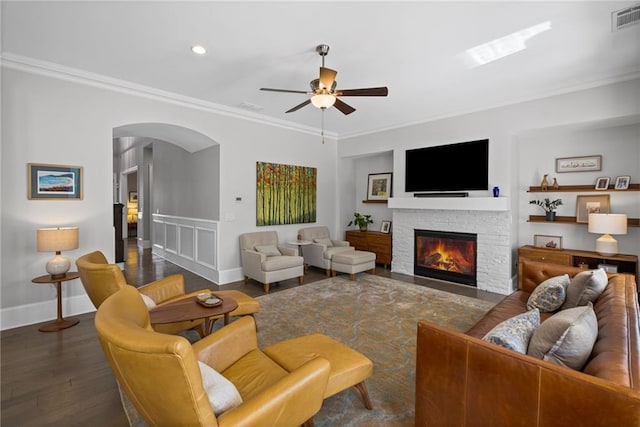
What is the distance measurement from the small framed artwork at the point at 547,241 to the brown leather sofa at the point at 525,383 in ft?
10.7

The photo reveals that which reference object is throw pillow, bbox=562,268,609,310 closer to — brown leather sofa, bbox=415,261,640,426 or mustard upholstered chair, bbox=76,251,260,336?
brown leather sofa, bbox=415,261,640,426

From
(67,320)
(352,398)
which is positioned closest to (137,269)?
(67,320)

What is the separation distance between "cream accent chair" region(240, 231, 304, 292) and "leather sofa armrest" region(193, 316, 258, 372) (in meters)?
2.65

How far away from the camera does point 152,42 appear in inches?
118

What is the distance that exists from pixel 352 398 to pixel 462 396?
36.3 inches

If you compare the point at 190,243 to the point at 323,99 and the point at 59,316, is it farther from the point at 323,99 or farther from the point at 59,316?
the point at 323,99

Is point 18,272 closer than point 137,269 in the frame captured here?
Yes

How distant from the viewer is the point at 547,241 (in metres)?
4.77

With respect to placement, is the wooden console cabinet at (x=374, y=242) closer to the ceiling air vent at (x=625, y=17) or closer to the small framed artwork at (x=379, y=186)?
the small framed artwork at (x=379, y=186)

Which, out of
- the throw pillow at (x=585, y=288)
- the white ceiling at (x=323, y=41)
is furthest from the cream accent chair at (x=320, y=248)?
the throw pillow at (x=585, y=288)

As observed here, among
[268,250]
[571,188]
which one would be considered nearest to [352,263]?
[268,250]

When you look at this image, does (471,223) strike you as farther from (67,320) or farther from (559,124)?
(67,320)

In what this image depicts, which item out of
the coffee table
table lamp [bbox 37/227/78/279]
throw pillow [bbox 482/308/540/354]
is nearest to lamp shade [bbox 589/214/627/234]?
throw pillow [bbox 482/308/540/354]

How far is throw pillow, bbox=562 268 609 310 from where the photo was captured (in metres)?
2.30
